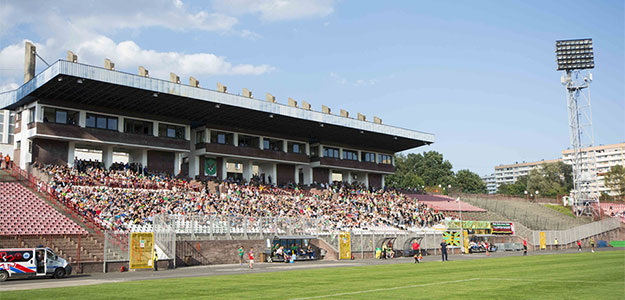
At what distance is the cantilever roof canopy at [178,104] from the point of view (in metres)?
49.7

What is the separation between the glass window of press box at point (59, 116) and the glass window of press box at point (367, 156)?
4460 centimetres

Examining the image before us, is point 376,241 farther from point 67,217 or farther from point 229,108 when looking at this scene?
point 67,217

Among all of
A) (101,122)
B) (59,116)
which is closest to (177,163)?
(101,122)

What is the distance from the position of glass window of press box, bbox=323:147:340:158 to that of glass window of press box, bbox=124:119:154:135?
27674 millimetres

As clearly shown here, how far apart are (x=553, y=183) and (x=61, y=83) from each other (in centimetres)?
13208

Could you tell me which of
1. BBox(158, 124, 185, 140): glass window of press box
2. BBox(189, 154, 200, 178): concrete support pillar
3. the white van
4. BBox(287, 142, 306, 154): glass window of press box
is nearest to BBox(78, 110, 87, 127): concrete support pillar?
BBox(158, 124, 185, 140): glass window of press box

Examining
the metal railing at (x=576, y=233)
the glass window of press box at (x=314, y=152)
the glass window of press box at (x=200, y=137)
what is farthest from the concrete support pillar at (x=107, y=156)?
the metal railing at (x=576, y=233)

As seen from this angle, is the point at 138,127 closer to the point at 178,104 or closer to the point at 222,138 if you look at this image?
the point at 178,104

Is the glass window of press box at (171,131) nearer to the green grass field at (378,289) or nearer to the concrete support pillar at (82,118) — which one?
the concrete support pillar at (82,118)

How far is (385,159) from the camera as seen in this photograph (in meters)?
89.5

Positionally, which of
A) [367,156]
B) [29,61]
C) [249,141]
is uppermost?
[29,61]

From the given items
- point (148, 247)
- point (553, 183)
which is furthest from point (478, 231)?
point (553, 183)

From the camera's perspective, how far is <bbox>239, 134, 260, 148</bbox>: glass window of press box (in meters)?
69.6

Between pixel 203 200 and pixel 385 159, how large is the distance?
44.0m
